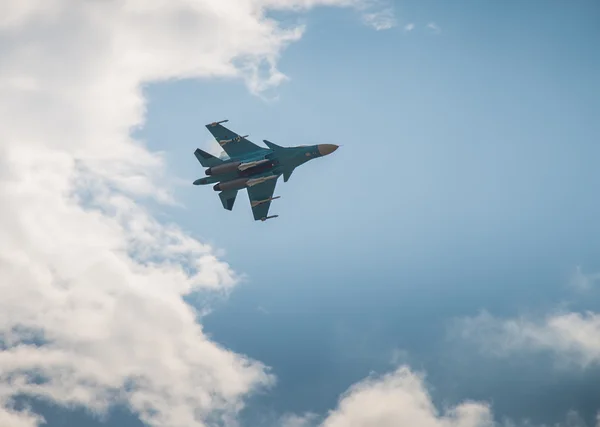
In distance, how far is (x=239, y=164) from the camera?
12694 cm

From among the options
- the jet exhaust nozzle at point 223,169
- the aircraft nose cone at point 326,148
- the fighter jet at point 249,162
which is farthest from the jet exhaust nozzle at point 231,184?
the aircraft nose cone at point 326,148

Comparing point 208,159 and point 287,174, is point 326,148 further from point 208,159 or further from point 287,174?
point 208,159

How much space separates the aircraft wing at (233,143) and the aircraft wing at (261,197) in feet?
23.3

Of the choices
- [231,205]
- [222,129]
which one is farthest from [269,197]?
[222,129]

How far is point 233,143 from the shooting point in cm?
13112

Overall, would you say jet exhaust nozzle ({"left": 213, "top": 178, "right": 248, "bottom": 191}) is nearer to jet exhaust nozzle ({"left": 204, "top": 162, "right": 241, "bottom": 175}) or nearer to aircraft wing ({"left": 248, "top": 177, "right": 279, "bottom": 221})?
jet exhaust nozzle ({"left": 204, "top": 162, "right": 241, "bottom": 175})

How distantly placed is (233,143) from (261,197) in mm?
11665

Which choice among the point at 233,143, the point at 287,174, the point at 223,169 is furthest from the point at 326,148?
the point at 223,169

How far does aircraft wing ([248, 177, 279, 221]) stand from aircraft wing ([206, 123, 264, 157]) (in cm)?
711

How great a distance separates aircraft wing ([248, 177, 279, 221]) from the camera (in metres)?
134

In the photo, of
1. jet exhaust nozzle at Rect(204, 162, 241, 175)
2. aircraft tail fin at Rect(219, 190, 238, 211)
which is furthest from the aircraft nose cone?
aircraft tail fin at Rect(219, 190, 238, 211)

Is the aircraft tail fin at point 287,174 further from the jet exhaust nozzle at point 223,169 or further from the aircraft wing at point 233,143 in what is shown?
the jet exhaust nozzle at point 223,169

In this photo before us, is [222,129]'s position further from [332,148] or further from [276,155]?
[332,148]

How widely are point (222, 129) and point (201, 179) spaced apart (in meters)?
11.0
